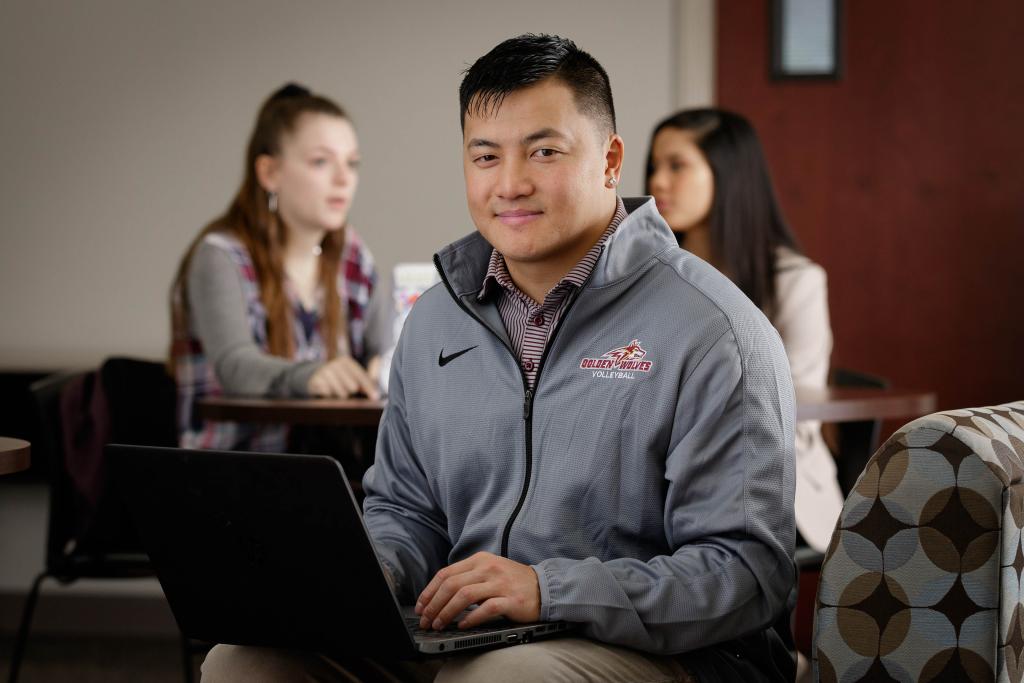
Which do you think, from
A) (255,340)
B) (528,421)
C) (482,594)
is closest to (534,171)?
(528,421)

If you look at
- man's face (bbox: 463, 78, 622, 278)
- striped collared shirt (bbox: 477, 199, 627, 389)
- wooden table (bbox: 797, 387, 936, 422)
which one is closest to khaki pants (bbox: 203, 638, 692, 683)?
striped collared shirt (bbox: 477, 199, 627, 389)

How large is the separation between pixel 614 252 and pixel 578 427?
0.74 ft

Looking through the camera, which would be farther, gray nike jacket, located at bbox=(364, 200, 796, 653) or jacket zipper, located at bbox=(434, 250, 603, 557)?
jacket zipper, located at bbox=(434, 250, 603, 557)

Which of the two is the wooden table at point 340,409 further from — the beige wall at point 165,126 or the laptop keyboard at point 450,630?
the beige wall at point 165,126

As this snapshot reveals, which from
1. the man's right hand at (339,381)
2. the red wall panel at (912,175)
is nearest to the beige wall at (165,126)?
the red wall panel at (912,175)

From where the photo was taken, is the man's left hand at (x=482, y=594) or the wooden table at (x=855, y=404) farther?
the wooden table at (x=855, y=404)

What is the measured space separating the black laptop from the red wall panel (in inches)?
125

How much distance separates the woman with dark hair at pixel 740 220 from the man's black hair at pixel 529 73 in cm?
165

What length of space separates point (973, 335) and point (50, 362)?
303cm

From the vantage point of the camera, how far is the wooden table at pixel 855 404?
256 centimetres

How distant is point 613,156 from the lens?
1717 mm

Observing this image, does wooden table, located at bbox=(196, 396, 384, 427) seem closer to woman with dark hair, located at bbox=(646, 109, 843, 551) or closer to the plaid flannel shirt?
the plaid flannel shirt

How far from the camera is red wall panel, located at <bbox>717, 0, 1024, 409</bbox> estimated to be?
13.9ft

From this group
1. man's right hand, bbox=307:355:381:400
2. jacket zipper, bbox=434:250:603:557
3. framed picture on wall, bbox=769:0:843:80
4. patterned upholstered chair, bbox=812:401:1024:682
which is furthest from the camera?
framed picture on wall, bbox=769:0:843:80
